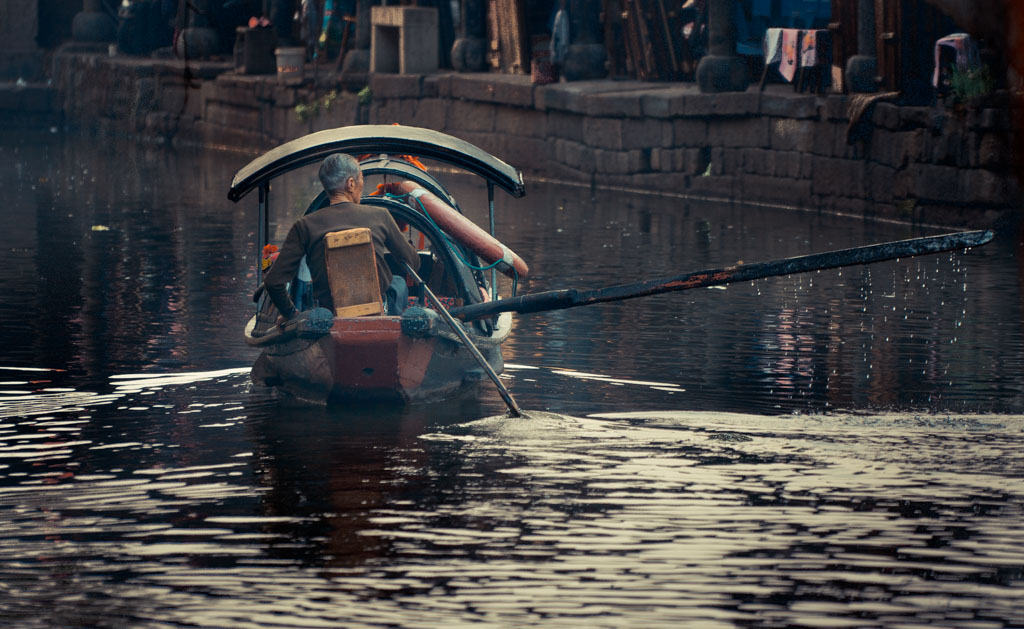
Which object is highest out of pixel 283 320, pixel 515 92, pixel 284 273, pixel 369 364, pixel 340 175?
pixel 515 92

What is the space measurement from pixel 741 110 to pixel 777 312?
8676 mm

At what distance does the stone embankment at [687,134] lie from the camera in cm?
1766

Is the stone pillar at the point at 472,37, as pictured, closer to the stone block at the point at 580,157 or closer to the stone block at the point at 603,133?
the stone block at the point at 580,157

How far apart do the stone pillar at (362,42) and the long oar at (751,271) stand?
2076 cm

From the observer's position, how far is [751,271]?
28.9ft

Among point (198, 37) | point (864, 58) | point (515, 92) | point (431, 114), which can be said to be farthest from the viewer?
point (198, 37)

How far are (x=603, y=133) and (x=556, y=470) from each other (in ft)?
51.8

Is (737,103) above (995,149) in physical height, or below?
above

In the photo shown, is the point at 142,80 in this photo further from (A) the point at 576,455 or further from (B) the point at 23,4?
(A) the point at 576,455

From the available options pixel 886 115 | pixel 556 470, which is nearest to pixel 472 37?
pixel 886 115

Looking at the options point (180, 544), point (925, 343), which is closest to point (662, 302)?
point (925, 343)

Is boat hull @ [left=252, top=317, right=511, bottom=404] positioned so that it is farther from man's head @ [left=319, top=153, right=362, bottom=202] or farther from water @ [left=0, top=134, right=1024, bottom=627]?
man's head @ [left=319, top=153, right=362, bottom=202]

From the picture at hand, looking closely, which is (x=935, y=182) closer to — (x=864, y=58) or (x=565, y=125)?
(x=864, y=58)

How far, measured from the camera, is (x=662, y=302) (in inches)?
521
